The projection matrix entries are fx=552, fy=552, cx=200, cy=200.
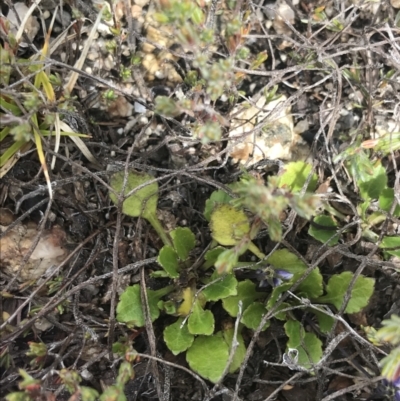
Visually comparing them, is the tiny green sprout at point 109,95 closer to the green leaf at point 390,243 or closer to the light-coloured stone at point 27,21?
the light-coloured stone at point 27,21

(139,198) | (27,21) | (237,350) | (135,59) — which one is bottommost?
(237,350)

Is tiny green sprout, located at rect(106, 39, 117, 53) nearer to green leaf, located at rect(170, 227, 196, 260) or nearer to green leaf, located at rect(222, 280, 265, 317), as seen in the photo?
green leaf, located at rect(170, 227, 196, 260)

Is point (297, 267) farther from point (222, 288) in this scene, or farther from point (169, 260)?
point (169, 260)

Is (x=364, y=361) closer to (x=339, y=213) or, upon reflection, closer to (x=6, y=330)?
(x=339, y=213)

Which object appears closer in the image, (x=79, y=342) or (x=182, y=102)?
(x=182, y=102)

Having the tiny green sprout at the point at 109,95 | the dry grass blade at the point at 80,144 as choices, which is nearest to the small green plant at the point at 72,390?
the dry grass blade at the point at 80,144

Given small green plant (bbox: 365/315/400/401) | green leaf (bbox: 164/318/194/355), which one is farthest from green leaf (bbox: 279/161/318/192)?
small green plant (bbox: 365/315/400/401)

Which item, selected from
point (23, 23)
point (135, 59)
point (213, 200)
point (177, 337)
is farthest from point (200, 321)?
point (23, 23)

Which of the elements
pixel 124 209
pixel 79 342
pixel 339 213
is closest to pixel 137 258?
pixel 124 209
